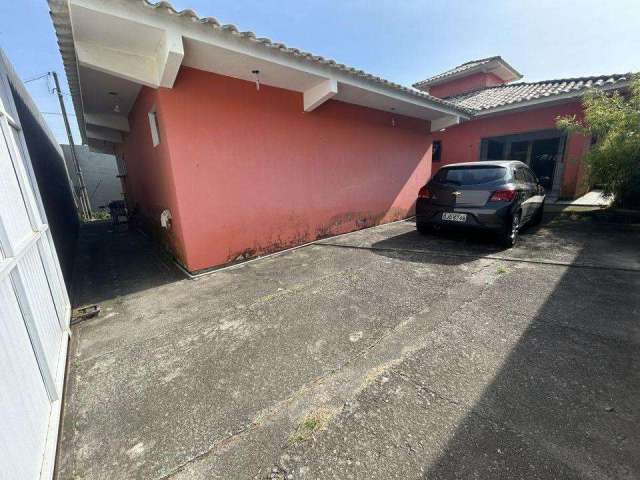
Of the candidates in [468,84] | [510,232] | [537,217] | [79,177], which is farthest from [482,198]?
[79,177]

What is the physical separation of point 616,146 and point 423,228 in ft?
14.1

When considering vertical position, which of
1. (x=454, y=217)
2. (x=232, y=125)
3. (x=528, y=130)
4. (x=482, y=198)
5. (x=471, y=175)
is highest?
(x=528, y=130)

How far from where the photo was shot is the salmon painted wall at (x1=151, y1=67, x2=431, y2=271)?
419 cm

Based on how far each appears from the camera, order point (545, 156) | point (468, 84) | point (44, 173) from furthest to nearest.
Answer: point (468, 84)
point (545, 156)
point (44, 173)

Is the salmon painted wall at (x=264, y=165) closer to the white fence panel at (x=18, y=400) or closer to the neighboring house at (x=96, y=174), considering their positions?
the white fence panel at (x=18, y=400)

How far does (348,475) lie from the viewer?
140 centimetres

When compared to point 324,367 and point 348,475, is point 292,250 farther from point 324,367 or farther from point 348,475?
point 348,475

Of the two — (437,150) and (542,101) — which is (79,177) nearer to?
(437,150)

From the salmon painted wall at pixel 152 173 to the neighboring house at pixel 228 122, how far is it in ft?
0.16

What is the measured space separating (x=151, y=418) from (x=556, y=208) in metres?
10.3

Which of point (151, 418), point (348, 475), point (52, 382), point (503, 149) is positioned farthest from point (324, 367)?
point (503, 149)

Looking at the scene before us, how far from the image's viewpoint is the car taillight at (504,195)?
4492mm

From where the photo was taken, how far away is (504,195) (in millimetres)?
4504

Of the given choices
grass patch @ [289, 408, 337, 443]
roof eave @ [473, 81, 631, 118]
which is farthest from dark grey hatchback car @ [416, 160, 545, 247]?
roof eave @ [473, 81, 631, 118]
